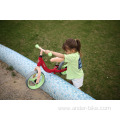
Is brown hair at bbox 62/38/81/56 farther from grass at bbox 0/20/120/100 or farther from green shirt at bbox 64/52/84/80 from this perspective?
grass at bbox 0/20/120/100

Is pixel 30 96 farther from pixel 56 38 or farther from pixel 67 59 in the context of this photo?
pixel 56 38

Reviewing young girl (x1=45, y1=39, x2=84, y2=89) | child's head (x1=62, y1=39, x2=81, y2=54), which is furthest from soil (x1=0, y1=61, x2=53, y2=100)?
child's head (x1=62, y1=39, x2=81, y2=54)

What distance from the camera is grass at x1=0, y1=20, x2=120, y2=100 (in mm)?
3178

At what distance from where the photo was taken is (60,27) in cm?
577

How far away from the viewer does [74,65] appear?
2.19 meters

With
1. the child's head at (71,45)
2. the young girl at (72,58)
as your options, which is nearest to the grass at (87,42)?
the young girl at (72,58)

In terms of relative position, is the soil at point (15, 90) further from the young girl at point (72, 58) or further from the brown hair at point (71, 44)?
the brown hair at point (71, 44)

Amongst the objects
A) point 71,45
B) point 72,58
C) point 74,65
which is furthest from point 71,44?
point 74,65

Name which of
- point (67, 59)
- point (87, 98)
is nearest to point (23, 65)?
point (67, 59)

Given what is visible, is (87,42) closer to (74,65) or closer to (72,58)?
(74,65)

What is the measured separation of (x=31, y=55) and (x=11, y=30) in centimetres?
234

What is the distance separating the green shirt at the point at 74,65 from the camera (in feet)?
6.57

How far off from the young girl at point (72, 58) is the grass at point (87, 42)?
886mm

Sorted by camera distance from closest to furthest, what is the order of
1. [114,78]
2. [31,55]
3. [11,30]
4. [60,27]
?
1. [114,78]
2. [31,55]
3. [11,30]
4. [60,27]
